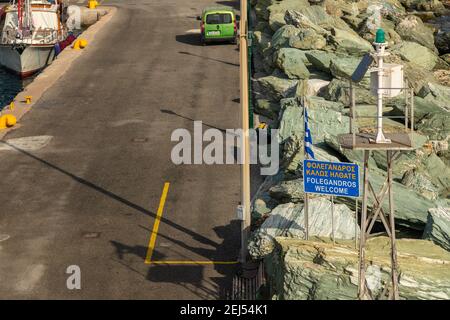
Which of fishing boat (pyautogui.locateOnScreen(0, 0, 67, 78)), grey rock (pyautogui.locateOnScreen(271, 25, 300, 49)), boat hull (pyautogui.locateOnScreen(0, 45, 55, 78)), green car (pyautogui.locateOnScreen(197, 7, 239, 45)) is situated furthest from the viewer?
fishing boat (pyautogui.locateOnScreen(0, 0, 67, 78))

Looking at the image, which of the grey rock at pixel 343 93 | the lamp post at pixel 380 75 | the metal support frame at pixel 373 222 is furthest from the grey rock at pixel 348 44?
the lamp post at pixel 380 75

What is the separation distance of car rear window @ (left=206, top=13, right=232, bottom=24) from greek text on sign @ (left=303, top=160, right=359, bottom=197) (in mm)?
31831

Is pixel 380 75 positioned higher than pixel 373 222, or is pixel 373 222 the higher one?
pixel 380 75

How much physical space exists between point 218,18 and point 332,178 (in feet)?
107

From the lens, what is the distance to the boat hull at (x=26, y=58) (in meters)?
56.0

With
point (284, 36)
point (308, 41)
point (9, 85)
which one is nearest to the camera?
point (308, 41)

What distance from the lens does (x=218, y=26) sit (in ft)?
168

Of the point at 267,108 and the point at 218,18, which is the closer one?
the point at 267,108

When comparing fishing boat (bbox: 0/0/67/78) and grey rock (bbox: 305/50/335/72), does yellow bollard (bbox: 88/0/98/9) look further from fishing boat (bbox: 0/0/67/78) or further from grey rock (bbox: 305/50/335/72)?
grey rock (bbox: 305/50/335/72)

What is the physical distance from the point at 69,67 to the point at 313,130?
2183 cm

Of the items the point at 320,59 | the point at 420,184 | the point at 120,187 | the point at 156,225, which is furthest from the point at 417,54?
the point at 156,225

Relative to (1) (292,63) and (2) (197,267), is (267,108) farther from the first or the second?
(2) (197,267)

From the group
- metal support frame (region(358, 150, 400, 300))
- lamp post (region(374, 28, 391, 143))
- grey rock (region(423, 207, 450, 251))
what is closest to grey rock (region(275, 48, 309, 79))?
grey rock (region(423, 207, 450, 251))

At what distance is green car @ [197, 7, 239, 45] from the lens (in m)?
51.0
